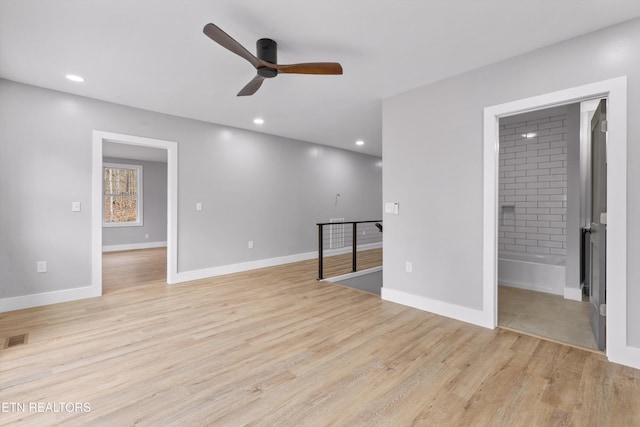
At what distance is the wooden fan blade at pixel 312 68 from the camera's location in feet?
7.63

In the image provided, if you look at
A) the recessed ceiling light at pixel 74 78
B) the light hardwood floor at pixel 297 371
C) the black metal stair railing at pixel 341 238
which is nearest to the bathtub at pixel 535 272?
the light hardwood floor at pixel 297 371

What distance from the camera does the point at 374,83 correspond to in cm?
325

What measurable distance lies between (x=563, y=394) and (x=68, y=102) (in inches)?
216

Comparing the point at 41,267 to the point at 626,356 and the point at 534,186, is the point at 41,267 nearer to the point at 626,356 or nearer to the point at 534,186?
the point at 626,356

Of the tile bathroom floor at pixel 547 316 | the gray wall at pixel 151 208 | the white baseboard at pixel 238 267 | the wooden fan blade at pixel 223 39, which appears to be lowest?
the tile bathroom floor at pixel 547 316

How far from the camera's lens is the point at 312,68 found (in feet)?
7.76

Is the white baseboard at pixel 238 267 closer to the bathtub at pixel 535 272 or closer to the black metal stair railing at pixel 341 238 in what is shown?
the black metal stair railing at pixel 341 238

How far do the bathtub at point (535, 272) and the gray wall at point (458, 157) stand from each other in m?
1.83

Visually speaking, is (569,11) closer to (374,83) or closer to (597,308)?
(374,83)

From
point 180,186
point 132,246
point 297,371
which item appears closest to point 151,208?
point 132,246

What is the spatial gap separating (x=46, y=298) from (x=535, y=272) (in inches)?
246

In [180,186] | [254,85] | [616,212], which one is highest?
[254,85]

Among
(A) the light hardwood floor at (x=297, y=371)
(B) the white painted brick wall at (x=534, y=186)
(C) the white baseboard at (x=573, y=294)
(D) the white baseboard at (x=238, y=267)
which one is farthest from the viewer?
(D) the white baseboard at (x=238, y=267)

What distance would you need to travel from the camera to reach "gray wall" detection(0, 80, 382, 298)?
129 inches
